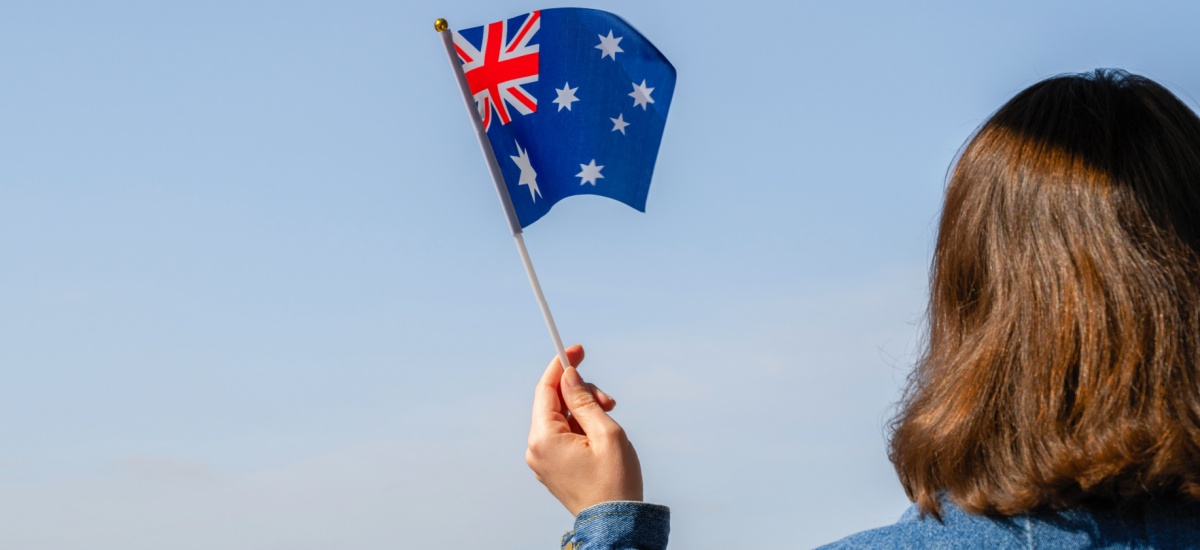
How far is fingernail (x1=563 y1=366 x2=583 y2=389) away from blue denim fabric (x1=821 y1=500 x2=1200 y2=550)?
0.99m

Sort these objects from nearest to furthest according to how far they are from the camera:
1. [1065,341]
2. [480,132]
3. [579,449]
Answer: [1065,341] → [579,449] → [480,132]

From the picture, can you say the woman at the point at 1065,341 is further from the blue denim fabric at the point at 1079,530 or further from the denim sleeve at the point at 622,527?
the denim sleeve at the point at 622,527

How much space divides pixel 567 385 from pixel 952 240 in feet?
3.24

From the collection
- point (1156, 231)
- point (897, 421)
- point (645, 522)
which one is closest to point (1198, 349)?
point (1156, 231)

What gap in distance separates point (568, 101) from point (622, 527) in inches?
67.9

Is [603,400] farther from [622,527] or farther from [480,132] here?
[480,132]

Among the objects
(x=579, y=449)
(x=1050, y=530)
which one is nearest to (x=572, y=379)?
(x=579, y=449)

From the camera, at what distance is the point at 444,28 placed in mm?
3668

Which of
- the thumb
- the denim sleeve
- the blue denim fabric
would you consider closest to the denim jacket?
the blue denim fabric

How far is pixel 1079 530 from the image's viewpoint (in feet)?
6.45

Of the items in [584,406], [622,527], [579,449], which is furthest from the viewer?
[584,406]

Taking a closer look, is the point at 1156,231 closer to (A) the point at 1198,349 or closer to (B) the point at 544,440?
(A) the point at 1198,349

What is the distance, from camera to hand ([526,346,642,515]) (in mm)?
2586

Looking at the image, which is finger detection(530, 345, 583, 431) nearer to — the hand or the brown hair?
the hand
